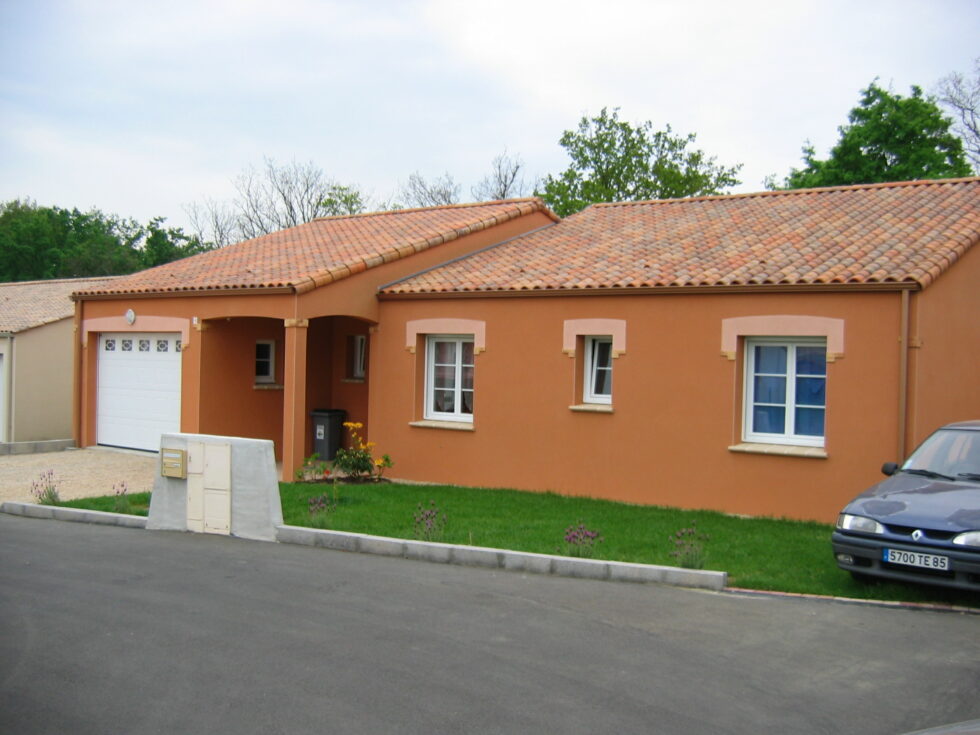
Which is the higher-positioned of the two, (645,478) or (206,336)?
(206,336)

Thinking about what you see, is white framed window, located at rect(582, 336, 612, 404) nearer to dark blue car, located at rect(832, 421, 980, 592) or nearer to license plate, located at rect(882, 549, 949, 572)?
dark blue car, located at rect(832, 421, 980, 592)

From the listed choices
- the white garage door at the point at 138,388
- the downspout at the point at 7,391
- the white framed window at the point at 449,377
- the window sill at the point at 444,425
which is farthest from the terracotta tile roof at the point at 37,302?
the window sill at the point at 444,425

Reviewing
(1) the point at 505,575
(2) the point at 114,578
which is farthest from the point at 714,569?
(2) the point at 114,578

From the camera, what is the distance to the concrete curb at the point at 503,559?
28.7ft

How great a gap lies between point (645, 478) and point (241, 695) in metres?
8.54

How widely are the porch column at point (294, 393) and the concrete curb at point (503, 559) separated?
4.04m

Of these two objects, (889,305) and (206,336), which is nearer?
(889,305)

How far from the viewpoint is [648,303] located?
13273mm

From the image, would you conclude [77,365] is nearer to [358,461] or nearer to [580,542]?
[358,461]

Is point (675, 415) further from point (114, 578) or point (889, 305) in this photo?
point (114, 578)

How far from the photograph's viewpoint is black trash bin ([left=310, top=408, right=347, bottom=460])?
17469 millimetres

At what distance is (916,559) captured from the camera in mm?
7766

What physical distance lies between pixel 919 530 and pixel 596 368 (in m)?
6.73

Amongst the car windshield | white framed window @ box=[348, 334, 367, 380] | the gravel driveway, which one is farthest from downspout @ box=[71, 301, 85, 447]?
the car windshield
